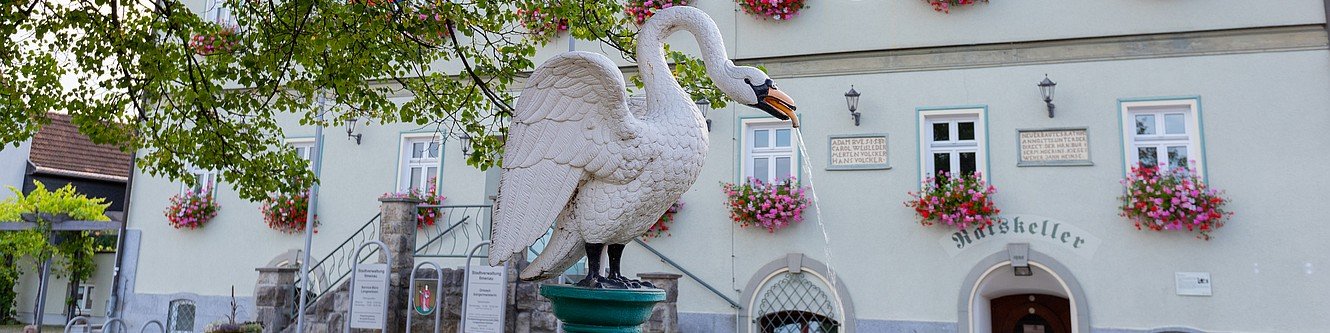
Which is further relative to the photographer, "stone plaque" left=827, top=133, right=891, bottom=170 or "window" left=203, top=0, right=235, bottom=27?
"window" left=203, top=0, right=235, bottom=27

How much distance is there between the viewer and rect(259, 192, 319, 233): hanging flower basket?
9859mm

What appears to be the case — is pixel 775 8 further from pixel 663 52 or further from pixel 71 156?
pixel 71 156

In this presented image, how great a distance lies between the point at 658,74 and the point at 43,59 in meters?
4.40

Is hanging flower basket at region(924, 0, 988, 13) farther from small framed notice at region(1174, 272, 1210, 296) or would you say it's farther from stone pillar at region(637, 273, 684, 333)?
stone pillar at region(637, 273, 684, 333)

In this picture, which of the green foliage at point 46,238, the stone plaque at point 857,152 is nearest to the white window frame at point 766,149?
the stone plaque at point 857,152

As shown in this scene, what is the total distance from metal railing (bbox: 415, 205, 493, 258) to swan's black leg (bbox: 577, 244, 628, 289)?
20.7 ft

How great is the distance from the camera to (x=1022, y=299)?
8570 millimetres

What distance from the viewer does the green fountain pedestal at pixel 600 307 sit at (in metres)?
2.92

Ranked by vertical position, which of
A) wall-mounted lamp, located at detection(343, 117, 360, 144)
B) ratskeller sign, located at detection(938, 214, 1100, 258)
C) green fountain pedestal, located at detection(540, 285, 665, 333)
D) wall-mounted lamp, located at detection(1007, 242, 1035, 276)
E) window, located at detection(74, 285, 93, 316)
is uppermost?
wall-mounted lamp, located at detection(343, 117, 360, 144)

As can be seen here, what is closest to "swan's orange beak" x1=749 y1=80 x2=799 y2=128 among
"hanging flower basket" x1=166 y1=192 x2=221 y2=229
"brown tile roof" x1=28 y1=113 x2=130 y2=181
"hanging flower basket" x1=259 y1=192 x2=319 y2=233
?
"hanging flower basket" x1=259 y1=192 x2=319 y2=233

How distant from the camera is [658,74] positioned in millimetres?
3113

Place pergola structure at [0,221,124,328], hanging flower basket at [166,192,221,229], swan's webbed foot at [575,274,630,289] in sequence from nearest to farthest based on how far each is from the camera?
swan's webbed foot at [575,274,630,289]
hanging flower basket at [166,192,221,229]
pergola structure at [0,221,124,328]

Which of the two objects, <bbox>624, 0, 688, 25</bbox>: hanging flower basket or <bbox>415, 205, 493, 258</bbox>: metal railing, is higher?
<bbox>624, 0, 688, 25</bbox>: hanging flower basket

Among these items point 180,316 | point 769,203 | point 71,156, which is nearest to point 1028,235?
point 769,203
